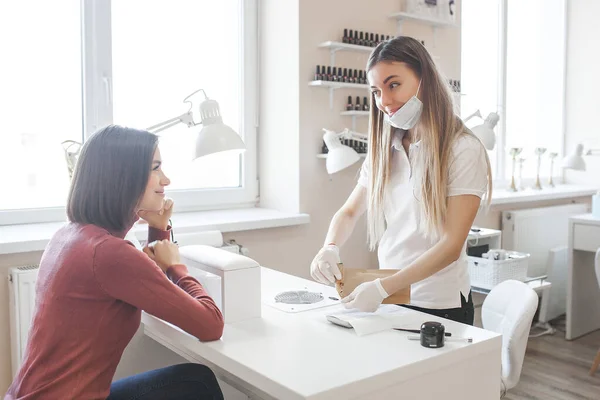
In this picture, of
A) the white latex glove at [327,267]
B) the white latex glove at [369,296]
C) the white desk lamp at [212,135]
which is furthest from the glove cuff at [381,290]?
the white desk lamp at [212,135]

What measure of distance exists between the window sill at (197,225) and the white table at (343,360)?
644 mm

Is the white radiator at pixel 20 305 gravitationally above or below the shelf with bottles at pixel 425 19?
below

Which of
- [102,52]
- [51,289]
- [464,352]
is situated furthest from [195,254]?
[102,52]

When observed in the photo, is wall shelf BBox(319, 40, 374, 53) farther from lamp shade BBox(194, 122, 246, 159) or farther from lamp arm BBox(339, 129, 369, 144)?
lamp shade BBox(194, 122, 246, 159)

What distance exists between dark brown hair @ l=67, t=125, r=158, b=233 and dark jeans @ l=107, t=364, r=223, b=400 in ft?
1.41

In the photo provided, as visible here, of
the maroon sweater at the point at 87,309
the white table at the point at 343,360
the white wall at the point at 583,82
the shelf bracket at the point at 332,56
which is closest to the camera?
the white table at the point at 343,360

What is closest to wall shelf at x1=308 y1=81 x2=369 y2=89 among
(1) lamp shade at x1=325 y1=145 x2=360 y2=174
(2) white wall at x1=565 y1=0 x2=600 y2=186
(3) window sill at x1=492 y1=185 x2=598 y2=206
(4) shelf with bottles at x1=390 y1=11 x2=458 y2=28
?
(1) lamp shade at x1=325 y1=145 x2=360 y2=174

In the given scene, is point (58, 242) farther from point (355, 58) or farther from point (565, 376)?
point (565, 376)

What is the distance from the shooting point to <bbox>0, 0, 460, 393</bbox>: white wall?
2.69m

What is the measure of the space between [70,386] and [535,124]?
4.33 m

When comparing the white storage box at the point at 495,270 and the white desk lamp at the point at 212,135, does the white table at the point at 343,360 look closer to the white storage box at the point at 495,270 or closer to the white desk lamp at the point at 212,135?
the white desk lamp at the point at 212,135

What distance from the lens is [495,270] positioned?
3.06 m

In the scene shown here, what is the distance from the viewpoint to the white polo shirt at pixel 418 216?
1638 millimetres

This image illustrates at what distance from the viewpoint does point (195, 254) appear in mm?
1704
